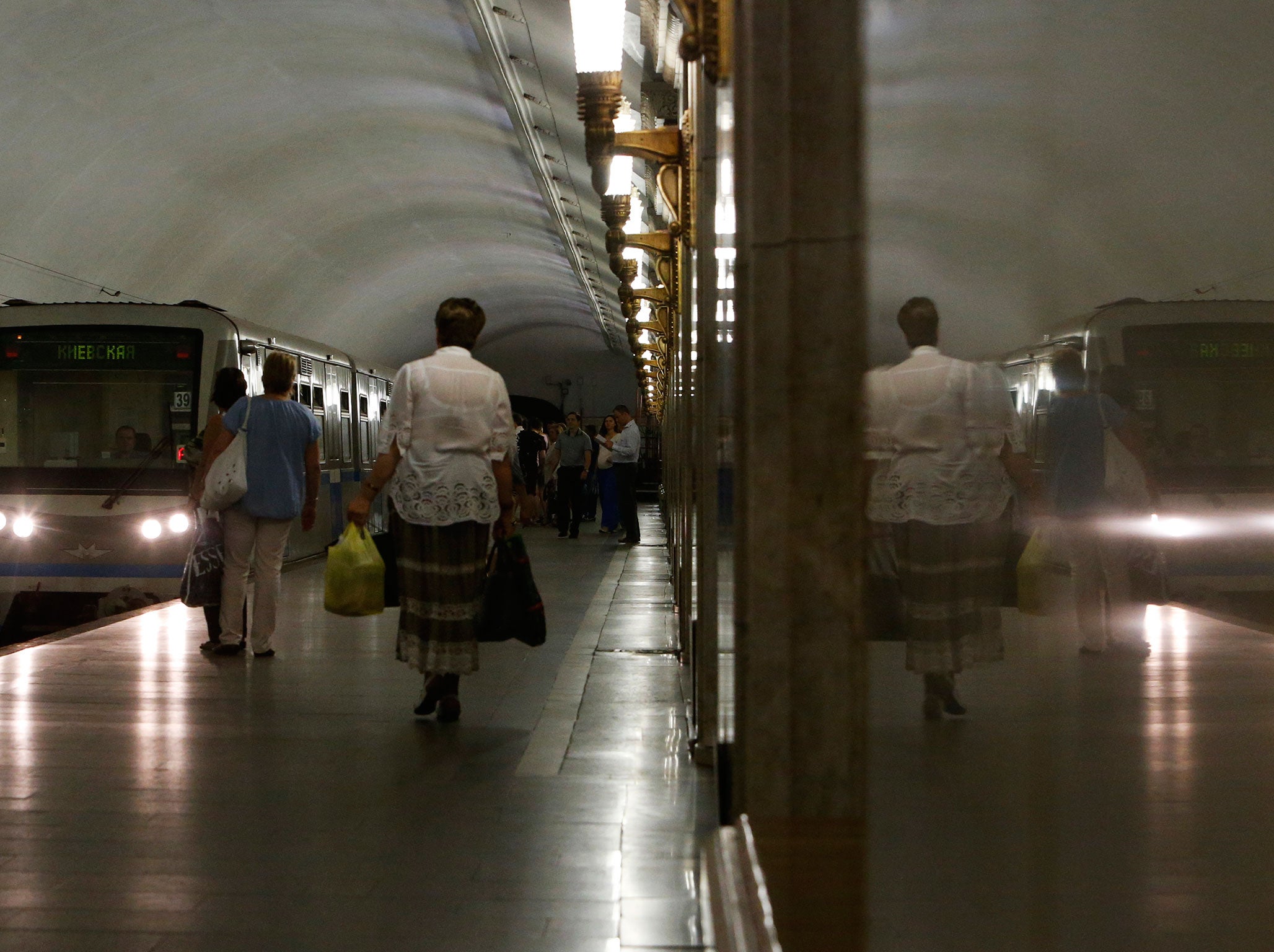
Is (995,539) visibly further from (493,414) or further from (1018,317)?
(493,414)

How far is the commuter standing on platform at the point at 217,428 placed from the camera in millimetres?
7836

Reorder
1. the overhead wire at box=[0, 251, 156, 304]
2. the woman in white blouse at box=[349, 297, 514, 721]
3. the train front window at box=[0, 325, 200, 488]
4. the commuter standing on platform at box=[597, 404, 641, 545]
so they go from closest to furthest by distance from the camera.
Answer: the woman in white blouse at box=[349, 297, 514, 721] → the train front window at box=[0, 325, 200, 488] → the overhead wire at box=[0, 251, 156, 304] → the commuter standing on platform at box=[597, 404, 641, 545]

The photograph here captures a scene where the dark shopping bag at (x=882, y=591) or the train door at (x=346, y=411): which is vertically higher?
the train door at (x=346, y=411)

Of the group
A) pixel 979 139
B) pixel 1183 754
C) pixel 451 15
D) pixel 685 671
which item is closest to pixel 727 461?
pixel 979 139

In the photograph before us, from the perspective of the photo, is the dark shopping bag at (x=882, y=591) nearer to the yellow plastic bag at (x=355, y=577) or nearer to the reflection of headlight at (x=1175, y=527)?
the reflection of headlight at (x=1175, y=527)

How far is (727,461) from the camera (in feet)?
11.1

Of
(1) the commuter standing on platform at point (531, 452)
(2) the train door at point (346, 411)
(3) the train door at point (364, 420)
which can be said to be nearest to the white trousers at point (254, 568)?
(2) the train door at point (346, 411)

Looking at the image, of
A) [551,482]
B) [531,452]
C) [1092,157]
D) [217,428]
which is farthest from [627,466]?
[1092,157]

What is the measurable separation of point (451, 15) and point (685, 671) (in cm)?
873

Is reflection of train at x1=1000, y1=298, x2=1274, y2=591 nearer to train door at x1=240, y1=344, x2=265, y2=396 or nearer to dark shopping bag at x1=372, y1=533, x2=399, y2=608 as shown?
dark shopping bag at x1=372, y1=533, x2=399, y2=608

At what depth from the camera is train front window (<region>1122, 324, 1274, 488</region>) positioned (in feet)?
2.23

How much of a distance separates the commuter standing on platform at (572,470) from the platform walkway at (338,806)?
11.7 meters

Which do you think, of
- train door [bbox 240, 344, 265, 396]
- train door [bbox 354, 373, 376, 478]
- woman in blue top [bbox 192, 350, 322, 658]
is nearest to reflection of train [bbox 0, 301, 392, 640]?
train door [bbox 240, 344, 265, 396]

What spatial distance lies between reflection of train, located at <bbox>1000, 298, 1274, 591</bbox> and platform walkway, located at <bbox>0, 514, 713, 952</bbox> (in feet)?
8.27
